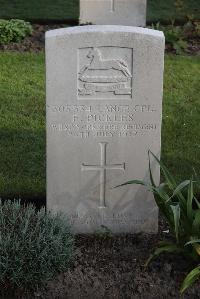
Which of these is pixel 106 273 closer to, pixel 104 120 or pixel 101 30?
pixel 104 120

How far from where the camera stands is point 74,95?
17.8 feet

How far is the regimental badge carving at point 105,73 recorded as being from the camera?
5363mm

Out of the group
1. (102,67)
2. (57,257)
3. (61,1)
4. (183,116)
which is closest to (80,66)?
(102,67)

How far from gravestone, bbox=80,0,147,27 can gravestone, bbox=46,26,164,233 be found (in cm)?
532

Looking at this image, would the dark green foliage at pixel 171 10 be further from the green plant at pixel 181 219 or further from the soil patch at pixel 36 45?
the green plant at pixel 181 219

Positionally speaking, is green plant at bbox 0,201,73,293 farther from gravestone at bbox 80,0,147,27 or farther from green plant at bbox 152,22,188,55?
gravestone at bbox 80,0,147,27

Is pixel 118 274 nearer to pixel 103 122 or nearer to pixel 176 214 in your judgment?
pixel 176 214

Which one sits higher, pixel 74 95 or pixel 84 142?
pixel 74 95

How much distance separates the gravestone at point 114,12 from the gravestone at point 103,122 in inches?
210

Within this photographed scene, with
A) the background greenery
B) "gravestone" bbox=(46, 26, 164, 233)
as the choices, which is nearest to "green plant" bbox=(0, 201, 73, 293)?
"gravestone" bbox=(46, 26, 164, 233)

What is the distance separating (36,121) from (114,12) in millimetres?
3418

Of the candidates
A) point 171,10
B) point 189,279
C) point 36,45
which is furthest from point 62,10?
point 189,279

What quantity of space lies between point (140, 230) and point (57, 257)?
1.00 metres

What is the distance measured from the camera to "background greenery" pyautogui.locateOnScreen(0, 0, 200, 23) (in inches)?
464
